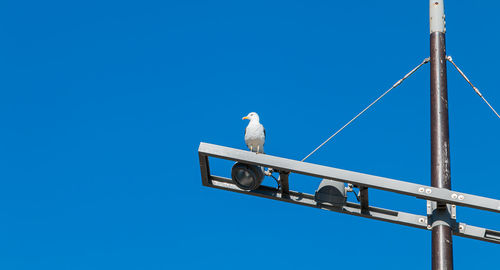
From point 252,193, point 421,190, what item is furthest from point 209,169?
point 421,190

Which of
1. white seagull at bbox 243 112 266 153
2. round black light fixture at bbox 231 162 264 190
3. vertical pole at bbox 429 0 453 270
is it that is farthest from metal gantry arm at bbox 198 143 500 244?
white seagull at bbox 243 112 266 153

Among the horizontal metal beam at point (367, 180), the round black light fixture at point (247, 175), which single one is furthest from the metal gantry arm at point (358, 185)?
the round black light fixture at point (247, 175)

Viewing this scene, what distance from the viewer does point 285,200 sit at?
10.3 m

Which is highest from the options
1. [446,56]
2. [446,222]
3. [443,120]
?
[446,56]

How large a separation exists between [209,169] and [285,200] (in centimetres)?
91

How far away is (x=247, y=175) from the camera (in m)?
10.3

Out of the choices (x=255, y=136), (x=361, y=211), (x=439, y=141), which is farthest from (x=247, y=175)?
(x=439, y=141)

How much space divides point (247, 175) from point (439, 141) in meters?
2.09

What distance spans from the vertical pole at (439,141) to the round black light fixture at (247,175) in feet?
6.13

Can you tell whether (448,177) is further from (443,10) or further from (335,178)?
(443,10)

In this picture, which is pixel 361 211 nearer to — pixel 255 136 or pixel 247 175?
pixel 247 175

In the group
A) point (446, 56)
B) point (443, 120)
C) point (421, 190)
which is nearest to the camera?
point (421, 190)

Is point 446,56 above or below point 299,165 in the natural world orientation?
above

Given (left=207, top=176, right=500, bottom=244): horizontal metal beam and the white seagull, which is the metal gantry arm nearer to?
(left=207, top=176, right=500, bottom=244): horizontal metal beam
